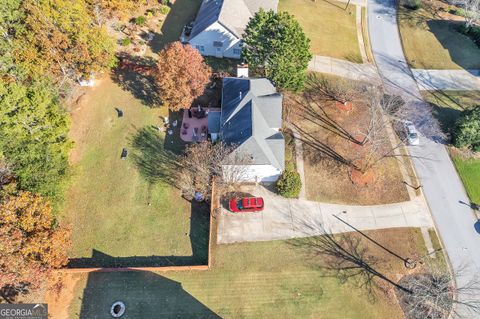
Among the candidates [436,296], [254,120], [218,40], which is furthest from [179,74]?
[436,296]

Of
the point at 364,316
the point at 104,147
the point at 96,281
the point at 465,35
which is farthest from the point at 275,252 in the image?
the point at 465,35

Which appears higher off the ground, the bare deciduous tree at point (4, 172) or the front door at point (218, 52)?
the front door at point (218, 52)

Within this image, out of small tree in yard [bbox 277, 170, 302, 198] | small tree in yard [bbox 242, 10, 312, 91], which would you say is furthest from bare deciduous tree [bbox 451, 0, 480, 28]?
small tree in yard [bbox 277, 170, 302, 198]

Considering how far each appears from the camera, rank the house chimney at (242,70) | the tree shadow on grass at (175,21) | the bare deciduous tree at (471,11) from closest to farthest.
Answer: the house chimney at (242,70) → the tree shadow on grass at (175,21) → the bare deciduous tree at (471,11)

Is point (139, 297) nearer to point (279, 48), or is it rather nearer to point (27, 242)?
point (27, 242)

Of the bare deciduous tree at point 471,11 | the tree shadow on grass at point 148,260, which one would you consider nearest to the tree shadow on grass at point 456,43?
the bare deciduous tree at point 471,11

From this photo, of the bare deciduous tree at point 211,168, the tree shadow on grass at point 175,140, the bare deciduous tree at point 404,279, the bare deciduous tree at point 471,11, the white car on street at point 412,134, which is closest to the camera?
the bare deciduous tree at point 404,279

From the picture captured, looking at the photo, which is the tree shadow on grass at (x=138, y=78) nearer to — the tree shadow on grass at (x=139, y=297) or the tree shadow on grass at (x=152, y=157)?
the tree shadow on grass at (x=152, y=157)

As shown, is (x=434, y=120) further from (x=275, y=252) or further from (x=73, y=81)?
(x=73, y=81)
